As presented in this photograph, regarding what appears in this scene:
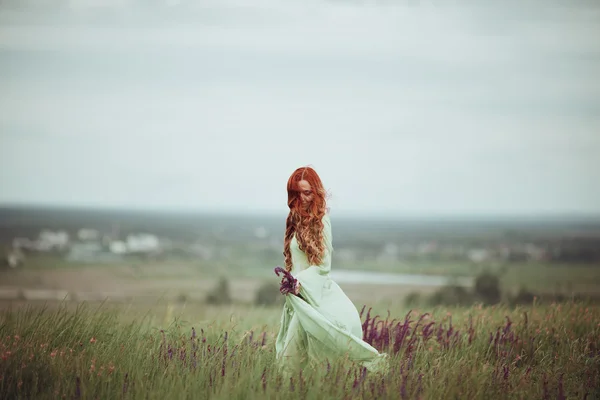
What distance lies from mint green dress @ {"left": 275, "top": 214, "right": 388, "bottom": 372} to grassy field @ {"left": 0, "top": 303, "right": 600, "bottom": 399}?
18 centimetres

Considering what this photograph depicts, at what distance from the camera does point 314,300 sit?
6.11 meters

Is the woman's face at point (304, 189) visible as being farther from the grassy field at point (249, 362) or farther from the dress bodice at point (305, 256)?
the grassy field at point (249, 362)

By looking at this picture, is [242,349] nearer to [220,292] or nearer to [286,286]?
[286,286]

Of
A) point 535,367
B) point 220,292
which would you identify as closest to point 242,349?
point 535,367

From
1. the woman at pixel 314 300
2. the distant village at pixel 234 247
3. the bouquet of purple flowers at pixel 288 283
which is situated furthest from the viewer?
the distant village at pixel 234 247

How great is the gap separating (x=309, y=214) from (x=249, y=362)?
1523mm

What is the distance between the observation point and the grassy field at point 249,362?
18.0 feet

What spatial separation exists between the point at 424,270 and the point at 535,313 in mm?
105912

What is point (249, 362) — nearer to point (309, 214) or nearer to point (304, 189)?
point (309, 214)

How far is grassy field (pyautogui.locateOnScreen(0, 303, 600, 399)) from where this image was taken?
5.49 metres

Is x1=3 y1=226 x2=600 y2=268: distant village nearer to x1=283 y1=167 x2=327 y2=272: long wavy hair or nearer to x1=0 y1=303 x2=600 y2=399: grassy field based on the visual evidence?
x1=0 y1=303 x2=600 y2=399: grassy field

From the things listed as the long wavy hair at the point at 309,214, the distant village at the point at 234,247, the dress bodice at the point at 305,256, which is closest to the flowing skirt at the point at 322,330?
the dress bodice at the point at 305,256

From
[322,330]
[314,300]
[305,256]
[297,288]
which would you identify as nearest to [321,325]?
[322,330]

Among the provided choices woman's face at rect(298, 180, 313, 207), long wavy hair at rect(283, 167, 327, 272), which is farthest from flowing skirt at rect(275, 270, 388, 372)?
woman's face at rect(298, 180, 313, 207)
